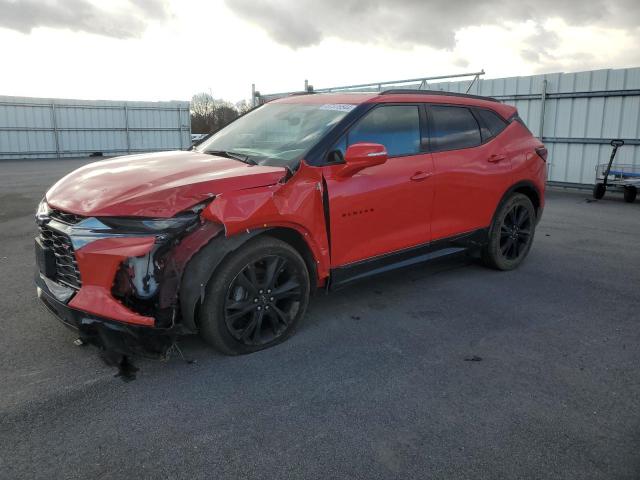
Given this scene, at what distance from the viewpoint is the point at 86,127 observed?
26.4m

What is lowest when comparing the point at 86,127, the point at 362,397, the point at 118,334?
the point at 362,397

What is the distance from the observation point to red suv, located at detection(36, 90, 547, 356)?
9.71ft

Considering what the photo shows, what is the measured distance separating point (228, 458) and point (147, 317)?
984 millimetres

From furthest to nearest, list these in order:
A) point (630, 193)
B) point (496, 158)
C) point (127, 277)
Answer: point (630, 193)
point (496, 158)
point (127, 277)

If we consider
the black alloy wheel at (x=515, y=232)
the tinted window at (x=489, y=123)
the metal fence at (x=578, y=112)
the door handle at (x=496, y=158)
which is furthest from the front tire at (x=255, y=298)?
the metal fence at (x=578, y=112)

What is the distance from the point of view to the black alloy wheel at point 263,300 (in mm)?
3340

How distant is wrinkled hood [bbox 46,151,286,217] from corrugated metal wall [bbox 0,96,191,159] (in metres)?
24.7

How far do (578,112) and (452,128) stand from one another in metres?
9.56

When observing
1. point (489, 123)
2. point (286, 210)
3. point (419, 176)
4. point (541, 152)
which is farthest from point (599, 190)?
point (286, 210)

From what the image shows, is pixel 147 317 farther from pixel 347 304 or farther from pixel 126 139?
pixel 126 139

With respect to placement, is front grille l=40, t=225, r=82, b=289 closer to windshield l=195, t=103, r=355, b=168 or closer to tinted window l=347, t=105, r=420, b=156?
windshield l=195, t=103, r=355, b=168

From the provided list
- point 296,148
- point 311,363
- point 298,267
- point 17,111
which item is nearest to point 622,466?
point 311,363

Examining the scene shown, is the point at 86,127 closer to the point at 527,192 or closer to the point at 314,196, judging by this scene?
the point at 527,192

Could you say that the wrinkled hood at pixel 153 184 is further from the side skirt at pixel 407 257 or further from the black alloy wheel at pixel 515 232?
the black alloy wheel at pixel 515 232
